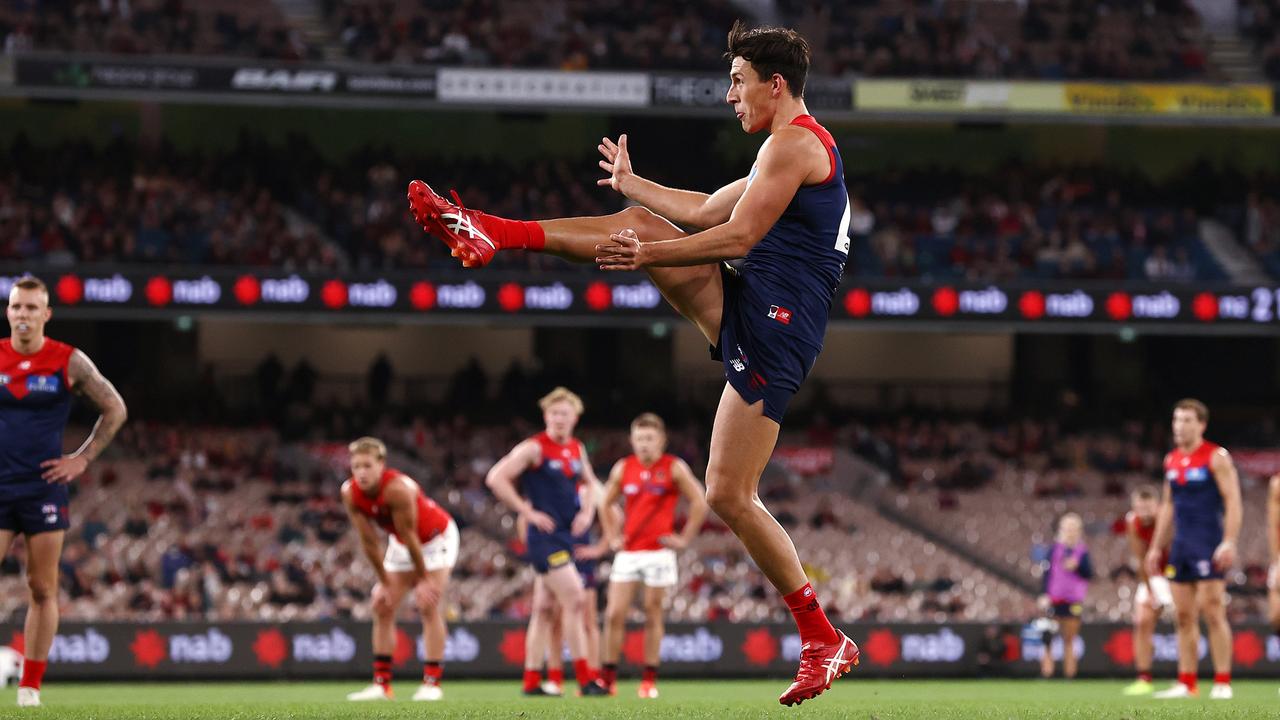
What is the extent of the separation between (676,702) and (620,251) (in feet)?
15.7

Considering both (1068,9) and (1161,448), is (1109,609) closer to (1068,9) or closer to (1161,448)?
(1161,448)

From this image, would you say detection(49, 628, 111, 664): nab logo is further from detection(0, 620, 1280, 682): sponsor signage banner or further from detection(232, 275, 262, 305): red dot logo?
detection(232, 275, 262, 305): red dot logo

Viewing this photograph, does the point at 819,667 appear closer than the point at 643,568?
Yes

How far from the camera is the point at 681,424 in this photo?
29.7 meters

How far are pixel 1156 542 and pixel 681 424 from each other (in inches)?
628

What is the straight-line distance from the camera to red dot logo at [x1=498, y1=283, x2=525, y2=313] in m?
26.5

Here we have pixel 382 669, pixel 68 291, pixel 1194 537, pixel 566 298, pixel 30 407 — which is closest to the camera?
pixel 30 407

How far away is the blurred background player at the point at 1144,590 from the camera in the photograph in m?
16.1

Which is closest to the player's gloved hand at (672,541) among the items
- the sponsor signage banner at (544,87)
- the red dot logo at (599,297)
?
the red dot logo at (599,297)

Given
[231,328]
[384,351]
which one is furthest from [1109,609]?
[231,328]

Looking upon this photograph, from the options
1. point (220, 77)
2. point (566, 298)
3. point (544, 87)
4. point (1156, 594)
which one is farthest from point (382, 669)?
point (220, 77)

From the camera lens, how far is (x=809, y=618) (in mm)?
Result: 7801

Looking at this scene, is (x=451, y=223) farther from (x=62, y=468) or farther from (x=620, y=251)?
(x=62, y=468)

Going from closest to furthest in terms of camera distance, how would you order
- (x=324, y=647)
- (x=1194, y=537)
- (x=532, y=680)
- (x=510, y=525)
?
(x=532, y=680) → (x=1194, y=537) → (x=324, y=647) → (x=510, y=525)
